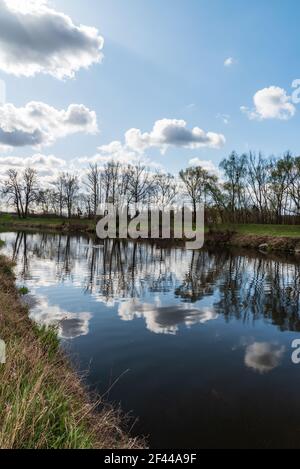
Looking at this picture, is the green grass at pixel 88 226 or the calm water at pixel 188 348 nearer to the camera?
the calm water at pixel 188 348

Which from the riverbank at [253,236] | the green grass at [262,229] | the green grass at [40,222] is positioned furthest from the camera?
the green grass at [40,222]

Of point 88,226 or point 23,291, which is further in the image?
point 88,226

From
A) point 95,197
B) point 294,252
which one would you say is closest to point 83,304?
point 294,252

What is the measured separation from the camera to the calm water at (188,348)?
5.35 meters

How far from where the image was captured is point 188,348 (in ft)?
27.9

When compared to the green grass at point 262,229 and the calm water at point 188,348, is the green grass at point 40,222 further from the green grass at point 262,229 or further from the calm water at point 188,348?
the calm water at point 188,348

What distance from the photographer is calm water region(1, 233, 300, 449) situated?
5352 mm

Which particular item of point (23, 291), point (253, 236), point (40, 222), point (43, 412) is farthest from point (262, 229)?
point (40, 222)

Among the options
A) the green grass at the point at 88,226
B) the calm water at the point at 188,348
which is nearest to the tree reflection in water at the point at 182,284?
the calm water at the point at 188,348

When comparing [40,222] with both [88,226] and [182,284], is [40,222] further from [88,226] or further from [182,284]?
[182,284]

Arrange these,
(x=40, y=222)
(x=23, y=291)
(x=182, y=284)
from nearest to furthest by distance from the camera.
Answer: (x=23, y=291) → (x=182, y=284) → (x=40, y=222)

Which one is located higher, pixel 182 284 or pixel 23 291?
pixel 23 291

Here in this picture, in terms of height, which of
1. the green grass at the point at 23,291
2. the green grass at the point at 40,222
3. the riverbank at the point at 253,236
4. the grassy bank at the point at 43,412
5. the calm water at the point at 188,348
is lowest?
the calm water at the point at 188,348

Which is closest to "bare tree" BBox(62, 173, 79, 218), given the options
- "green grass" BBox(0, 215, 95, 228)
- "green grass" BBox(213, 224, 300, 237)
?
"green grass" BBox(0, 215, 95, 228)
